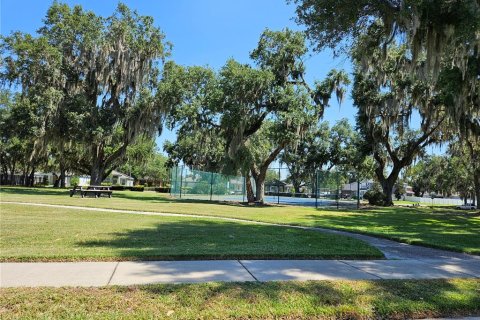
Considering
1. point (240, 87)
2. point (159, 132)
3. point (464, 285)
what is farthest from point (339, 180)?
point (464, 285)

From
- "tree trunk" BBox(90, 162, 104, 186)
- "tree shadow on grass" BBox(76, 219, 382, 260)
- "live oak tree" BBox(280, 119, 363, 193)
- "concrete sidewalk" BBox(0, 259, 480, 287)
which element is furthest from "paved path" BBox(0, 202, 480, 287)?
"live oak tree" BBox(280, 119, 363, 193)

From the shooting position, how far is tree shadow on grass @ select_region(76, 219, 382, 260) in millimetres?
6784

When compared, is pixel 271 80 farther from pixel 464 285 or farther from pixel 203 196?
pixel 464 285

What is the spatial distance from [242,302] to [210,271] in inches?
56.2

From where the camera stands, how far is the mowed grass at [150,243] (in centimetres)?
650

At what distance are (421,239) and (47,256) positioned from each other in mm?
8917

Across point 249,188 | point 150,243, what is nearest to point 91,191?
point 249,188

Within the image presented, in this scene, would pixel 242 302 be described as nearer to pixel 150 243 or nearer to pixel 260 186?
pixel 150 243

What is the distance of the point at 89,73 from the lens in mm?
29688

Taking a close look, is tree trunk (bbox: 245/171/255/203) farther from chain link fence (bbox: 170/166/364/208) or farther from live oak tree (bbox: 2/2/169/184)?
live oak tree (bbox: 2/2/169/184)

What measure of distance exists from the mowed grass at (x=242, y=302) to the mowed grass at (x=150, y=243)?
1832 mm

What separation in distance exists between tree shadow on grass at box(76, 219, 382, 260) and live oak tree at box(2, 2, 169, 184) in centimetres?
2063

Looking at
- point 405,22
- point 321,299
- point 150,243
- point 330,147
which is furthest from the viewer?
point 330,147

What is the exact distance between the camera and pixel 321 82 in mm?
27234
